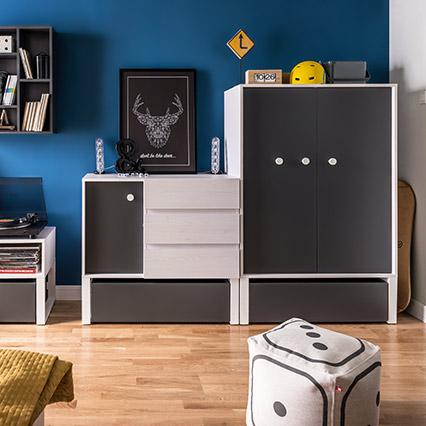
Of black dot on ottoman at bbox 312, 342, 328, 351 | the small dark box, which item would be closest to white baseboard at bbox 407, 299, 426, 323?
the small dark box

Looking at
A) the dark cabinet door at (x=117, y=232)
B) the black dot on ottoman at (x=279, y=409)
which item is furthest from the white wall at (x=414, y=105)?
the black dot on ottoman at (x=279, y=409)

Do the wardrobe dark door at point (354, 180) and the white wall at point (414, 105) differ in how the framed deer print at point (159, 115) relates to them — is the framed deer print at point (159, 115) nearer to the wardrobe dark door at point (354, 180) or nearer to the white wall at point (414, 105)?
the wardrobe dark door at point (354, 180)

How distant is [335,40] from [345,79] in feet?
1.91

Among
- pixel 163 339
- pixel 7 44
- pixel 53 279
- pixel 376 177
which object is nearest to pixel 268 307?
pixel 163 339

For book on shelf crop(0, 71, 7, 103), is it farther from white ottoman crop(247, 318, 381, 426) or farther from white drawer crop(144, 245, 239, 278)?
white ottoman crop(247, 318, 381, 426)

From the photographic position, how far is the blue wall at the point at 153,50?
4805 mm

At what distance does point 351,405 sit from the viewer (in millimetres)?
2492

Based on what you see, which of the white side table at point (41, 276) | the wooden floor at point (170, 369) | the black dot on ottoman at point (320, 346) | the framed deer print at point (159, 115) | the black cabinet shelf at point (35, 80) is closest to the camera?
the black dot on ottoman at point (320, 346)

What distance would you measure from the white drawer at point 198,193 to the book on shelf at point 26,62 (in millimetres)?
1067

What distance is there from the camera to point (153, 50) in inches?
190

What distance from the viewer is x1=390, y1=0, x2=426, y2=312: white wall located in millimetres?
4391

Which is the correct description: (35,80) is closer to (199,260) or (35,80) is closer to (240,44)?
(240,44)

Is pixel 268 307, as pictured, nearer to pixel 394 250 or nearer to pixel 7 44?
pixel 394 250

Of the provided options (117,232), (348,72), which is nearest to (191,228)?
(117,232)
